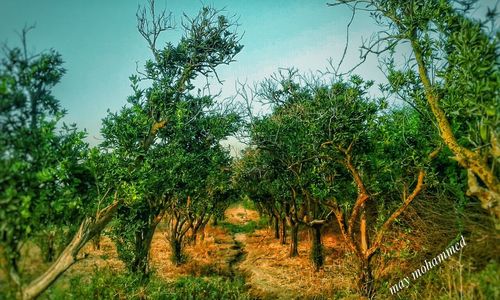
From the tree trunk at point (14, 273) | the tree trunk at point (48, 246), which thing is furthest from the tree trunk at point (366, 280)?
the tree trunk at point (14, 273)

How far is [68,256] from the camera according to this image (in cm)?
776

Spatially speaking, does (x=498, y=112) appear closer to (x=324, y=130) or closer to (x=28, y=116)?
(x=324, y=130)

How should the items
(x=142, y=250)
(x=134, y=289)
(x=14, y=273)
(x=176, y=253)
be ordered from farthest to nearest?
1. (x=176, y=253)
2. (x=142, y=250)
3. (x=134, y=289)
4. (x=14, y=273)

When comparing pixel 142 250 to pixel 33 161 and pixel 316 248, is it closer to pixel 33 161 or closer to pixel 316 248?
pixel 33 161

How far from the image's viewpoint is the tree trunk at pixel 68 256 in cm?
707

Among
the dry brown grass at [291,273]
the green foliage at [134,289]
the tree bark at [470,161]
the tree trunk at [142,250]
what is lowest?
the dry brown grass at [291,273]

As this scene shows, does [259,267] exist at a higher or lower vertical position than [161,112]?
lower

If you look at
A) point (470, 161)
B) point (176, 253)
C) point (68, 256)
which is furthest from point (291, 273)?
point (68, 256)

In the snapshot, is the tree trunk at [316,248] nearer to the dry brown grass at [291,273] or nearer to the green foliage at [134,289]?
the dry brown grass at [291,273]

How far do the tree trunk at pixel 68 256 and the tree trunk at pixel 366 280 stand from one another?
966cm

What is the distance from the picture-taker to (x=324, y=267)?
1830 centimetres

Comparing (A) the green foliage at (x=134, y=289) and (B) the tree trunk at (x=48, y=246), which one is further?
(A) the green foliage at (x=134, y=289)

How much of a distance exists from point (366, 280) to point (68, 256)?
10595mm

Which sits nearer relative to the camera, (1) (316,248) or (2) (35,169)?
(2) (35,169)
